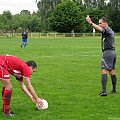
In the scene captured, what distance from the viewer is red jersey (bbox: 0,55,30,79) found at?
8421mm

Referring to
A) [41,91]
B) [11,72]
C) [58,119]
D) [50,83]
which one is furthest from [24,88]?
[50,83]

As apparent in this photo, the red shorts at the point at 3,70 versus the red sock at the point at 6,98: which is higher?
the red shorts at the point at 3,70

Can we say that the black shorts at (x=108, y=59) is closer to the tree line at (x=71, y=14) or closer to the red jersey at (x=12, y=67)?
the red jersey at (x=12, y=67)

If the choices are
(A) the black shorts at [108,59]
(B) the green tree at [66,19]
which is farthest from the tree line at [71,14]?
(A) the black shorts at [108,59]

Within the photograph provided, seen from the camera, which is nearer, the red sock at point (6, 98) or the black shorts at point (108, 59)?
the red sock at point (6, 98)

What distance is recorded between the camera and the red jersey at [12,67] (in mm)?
8421

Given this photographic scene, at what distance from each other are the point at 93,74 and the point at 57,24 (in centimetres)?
8303

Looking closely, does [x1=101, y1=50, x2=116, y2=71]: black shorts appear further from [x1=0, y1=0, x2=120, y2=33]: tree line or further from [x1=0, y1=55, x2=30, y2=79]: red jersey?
[x1=0, y1=0, x2=120, y2=33]: tree line

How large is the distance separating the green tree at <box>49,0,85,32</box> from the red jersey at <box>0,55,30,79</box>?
91.0 metres

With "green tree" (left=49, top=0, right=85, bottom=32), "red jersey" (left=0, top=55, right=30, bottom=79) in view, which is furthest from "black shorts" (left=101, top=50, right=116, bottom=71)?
"green tree" (left=49, top=0, right=85, bottom=32)

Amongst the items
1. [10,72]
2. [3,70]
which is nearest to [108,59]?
[10,72]

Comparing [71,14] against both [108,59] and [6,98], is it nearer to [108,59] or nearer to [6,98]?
[108,59]

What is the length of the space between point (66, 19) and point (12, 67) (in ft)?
305

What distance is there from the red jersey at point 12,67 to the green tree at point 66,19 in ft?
299
